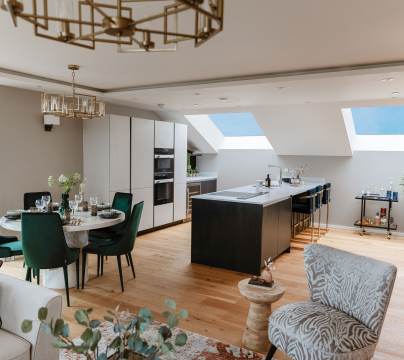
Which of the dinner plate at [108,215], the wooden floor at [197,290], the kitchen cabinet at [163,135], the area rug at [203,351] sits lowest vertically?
the wooden floor at [197,290]

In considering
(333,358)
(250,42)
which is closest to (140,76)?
(250,42)

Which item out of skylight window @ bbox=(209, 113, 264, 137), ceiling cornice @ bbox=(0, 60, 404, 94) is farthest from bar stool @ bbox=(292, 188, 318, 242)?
ceiling cornice @ bbox=(0, 60, 404, 94)

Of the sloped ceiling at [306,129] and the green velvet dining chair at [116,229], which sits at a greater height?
the sloped ceiling at [306,129]

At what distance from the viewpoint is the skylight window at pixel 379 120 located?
6.59 m

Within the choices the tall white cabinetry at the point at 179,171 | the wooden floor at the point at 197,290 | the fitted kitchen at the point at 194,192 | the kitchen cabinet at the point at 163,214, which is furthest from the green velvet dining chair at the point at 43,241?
the tall white cabinetry at the point at 179,171

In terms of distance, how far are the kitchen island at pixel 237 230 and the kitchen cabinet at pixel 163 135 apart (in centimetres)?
215

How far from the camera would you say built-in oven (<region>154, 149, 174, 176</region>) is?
673 centimetres

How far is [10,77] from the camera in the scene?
4301 mm

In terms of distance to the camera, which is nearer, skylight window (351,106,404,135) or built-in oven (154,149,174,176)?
skylight window (351,106,404,135)

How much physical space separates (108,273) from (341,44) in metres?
3.61

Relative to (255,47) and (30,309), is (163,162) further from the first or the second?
(30,309)

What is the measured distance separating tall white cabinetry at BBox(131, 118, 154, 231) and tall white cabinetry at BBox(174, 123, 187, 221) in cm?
73

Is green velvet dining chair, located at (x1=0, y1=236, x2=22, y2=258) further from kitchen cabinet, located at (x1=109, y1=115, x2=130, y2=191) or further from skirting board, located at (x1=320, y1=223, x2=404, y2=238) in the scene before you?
skirting board, located at (x1=320, y1=223, x2=404, y2=238)

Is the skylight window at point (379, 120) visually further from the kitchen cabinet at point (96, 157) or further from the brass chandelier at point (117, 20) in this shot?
the brass chandelier at point (117, 20)
